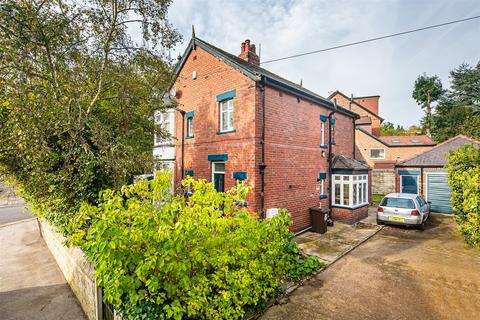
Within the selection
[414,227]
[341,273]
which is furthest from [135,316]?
[414,227]

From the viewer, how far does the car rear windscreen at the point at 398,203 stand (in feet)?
37.0

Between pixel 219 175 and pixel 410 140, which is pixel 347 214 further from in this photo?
pixel 410 140

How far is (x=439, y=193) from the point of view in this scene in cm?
1577

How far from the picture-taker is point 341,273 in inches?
271

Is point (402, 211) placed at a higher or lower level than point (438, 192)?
lower

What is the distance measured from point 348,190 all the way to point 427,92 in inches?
1878

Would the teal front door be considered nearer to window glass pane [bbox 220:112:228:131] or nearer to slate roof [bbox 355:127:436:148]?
slate roof [bbox 355:127:436:148]

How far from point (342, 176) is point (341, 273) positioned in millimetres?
7115

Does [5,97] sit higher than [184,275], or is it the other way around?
[5,97]

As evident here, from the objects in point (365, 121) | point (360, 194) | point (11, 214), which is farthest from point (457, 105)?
point (11, 214)

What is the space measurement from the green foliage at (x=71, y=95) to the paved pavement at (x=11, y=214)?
30.4 ft

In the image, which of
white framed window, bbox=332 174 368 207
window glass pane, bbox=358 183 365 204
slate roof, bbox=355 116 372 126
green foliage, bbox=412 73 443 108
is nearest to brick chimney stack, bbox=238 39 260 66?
white framed window, bbox=332 174 368 207

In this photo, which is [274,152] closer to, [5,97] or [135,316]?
[135,316]

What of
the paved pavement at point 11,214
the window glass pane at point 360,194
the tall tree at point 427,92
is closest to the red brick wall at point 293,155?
the window glass pane at point 360,194
